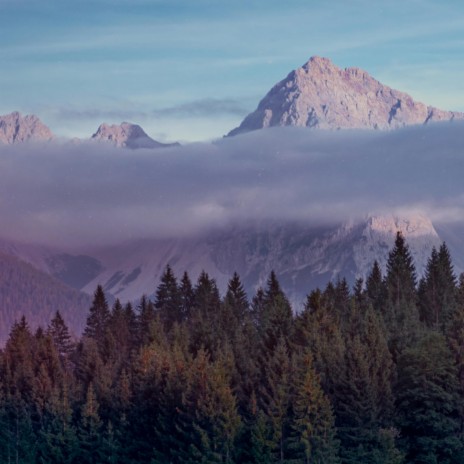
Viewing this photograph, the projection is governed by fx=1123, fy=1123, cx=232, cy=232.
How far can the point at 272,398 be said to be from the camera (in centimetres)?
13038

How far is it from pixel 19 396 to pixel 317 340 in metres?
56.2

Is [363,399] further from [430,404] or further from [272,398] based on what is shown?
[272,398]

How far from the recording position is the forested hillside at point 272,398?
12219 centimetres

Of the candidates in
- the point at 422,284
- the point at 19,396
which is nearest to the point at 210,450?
the point at 19,396

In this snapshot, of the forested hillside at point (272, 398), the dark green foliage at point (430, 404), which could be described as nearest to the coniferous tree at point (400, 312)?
the forested hillside at point (272, 398)

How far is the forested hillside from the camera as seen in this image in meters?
122

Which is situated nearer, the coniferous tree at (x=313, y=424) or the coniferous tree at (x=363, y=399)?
the coniferous tree at (x=313, y=424)

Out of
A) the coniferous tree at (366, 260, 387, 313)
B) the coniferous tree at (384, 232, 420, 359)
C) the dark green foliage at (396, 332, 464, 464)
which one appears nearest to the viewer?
the dark green foliage at (396, 332, 464, 464)

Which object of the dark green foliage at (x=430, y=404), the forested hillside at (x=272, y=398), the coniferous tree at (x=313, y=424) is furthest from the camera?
the forested hillside at (x=272, y=398)

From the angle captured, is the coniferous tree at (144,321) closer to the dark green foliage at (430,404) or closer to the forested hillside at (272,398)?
the forested hillside at (272,398)

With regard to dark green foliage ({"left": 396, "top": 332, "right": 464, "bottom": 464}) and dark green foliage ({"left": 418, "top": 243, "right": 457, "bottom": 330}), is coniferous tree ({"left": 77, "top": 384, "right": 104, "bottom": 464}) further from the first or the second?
dark green foliage ({"left": 418, "top": 243, "right": 457, "bottom": 330})

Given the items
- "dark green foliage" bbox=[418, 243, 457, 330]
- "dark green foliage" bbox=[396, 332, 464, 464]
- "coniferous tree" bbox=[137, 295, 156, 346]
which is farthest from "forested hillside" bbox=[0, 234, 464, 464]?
"coniferous tree" bbox=[137, 295, 156, 346]

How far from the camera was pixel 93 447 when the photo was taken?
148m

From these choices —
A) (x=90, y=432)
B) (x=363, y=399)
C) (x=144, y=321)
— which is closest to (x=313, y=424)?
(x=363, y=399)
